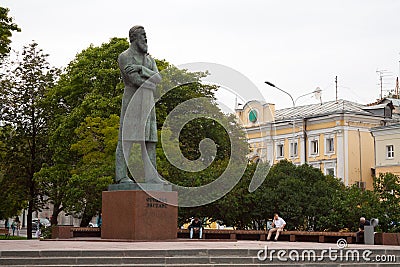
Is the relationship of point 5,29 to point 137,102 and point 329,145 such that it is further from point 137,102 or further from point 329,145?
point 329,145

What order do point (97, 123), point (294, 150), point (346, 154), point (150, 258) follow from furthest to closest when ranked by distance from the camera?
point (294, 150)
point (346, 154)
point (97, 123)
point (150, 258)

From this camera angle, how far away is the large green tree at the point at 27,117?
41.9 metres

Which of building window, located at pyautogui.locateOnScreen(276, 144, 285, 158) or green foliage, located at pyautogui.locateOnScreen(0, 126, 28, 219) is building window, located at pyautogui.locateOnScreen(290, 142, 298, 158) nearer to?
building window, located at pyautogui.locateOnScreen(276, 144, 285, 158)

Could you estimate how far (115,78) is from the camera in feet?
124

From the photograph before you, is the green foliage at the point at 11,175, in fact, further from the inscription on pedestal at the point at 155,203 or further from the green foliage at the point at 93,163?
the inscription on pedestal at the point at 155,203

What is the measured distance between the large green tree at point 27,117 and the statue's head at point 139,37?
2498 cm

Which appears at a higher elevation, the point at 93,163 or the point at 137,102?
the point at 137,102

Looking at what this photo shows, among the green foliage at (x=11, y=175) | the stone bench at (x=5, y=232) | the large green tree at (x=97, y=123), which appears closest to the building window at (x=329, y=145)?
the large green tree at (x=97, y=123)

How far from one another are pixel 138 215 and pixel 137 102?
311cm

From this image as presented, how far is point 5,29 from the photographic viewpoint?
28984 mm

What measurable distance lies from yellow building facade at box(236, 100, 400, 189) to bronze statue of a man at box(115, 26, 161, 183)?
117 feet

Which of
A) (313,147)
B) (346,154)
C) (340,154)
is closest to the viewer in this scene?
(346,154)

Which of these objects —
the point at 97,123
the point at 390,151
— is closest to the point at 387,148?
the point at 390,151

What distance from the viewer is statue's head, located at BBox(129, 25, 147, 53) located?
17.6 metres
